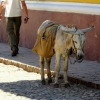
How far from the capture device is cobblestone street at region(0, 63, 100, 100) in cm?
863

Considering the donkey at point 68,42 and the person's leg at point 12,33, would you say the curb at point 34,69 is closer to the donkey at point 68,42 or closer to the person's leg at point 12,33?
the donkey at point 68,42

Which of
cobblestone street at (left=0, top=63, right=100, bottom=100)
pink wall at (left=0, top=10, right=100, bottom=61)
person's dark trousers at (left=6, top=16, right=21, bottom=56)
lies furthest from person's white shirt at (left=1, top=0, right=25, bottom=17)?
cobblestone street at (left=0, top=63, right=100, bottom=100)

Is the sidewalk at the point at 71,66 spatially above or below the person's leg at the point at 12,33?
below

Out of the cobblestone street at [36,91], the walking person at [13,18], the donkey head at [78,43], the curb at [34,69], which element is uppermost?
the walking person at [13,18]

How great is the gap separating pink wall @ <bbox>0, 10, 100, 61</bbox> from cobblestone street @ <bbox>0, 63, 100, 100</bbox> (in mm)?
1654

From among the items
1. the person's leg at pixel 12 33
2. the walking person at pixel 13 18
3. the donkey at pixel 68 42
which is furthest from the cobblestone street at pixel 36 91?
the walking person at pixel 13 18

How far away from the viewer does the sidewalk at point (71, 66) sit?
965 cm

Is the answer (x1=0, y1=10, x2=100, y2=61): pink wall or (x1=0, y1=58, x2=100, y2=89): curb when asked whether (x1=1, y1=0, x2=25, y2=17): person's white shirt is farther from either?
(x1=0, y1=58, x2=100, y2=89): curb

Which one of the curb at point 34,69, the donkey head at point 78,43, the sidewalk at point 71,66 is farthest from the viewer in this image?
the sidewalk at point 71,66

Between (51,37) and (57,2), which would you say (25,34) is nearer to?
(57,2)

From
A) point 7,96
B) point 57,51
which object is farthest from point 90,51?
point 7,96

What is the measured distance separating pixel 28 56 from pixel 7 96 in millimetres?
4413

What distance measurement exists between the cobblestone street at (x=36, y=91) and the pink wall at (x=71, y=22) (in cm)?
165

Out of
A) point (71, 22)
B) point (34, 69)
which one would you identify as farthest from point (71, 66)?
point (71, 22)
